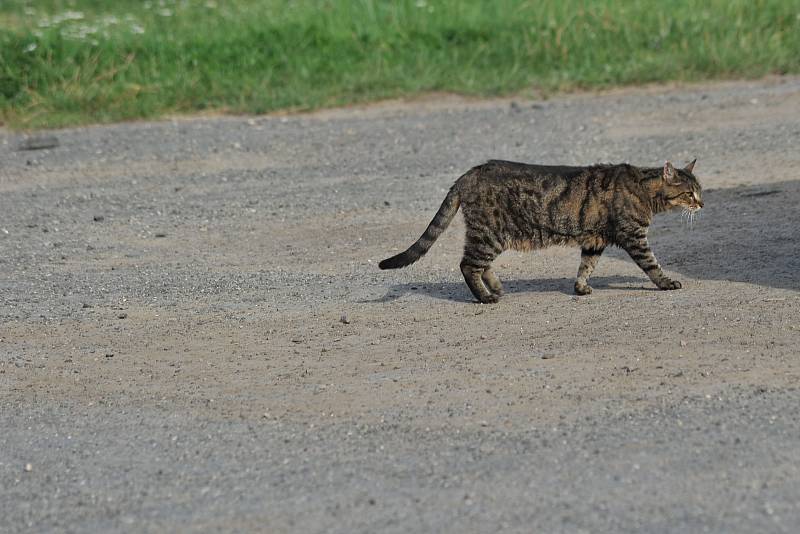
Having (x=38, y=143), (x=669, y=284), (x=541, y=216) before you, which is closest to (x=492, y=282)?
(x=541, y=216)

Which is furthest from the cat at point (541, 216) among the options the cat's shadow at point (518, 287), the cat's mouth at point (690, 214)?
the cat's mouth at point (690, 214)

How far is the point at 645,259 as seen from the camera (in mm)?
8141

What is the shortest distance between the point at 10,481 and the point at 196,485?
0.85m

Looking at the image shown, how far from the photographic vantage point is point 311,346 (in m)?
7.32

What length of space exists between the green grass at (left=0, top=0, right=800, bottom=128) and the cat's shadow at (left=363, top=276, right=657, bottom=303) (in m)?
5.58

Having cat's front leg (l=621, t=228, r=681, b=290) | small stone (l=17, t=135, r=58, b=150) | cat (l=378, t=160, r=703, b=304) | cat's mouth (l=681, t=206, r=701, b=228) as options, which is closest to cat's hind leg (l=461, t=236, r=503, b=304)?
cat (l=378, t=160, r=703, b=304)

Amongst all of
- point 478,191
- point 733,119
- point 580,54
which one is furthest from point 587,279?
point 580,54

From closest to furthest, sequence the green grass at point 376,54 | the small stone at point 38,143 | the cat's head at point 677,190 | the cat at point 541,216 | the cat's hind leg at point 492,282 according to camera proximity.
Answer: the cat at point 541,216, the cat's hind leg at point 492,282, the cat's head at point 677,190, the small stone at point 38,143, the green grass at point 376,54

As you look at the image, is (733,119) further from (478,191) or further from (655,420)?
(655,420)

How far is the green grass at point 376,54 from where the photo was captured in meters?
14.0

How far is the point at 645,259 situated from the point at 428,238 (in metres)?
1.30

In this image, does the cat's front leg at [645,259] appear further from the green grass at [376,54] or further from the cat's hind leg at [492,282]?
the green grass at [376,54]

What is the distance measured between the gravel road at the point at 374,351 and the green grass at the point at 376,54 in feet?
4.91

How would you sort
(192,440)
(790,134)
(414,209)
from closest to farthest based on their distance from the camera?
1. (192,440)
2. (414,209)
3. (790,134)
